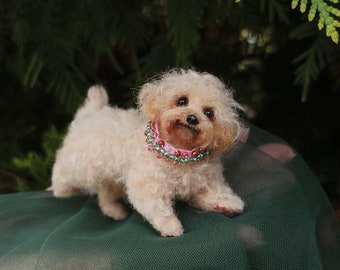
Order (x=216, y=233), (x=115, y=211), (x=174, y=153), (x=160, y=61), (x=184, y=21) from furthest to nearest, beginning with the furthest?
(x=160, y=61) < (x=184, y=21) < (x=115, y=211) < (x=174, y=153) < (x=216, y=233)

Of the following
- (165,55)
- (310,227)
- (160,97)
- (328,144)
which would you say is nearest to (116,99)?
(165,55)

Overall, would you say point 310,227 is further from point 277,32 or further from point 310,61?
point 277,32

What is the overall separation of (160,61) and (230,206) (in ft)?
2.72

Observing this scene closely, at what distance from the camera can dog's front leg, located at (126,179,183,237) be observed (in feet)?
3.61

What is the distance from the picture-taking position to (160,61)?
6.07 ft

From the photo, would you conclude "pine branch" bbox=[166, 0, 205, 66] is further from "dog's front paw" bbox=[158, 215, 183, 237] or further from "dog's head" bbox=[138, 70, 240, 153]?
"dog's front paw" bbox=[158, 215, 183, 237]

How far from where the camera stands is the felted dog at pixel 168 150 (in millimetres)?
1128

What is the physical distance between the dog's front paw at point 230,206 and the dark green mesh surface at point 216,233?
22mm

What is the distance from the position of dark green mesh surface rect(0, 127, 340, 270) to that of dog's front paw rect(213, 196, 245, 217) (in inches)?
0.9

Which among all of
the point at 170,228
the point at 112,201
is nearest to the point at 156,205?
the point at 170,228

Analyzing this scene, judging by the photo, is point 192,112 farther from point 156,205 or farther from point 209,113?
point 156,205

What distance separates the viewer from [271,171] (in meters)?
1.35

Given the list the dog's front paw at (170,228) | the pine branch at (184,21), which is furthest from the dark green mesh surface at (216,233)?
the pine branch at (184,21)

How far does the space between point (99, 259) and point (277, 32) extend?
1.19 meters
